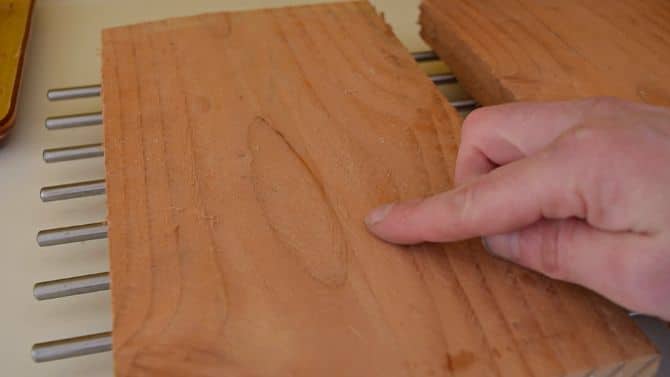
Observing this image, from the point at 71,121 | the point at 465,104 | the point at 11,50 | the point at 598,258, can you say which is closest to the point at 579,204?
the point at 598,258

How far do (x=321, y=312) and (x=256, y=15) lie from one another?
532 mm

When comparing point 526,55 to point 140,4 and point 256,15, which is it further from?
point 140,4

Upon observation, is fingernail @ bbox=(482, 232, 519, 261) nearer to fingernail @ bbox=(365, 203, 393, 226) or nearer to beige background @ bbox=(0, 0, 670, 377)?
fingernail @ bbox=(365, 203, 393, 226)

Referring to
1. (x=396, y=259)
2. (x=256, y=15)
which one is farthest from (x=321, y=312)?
(x=256, y=15)

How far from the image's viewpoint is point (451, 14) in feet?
3.06

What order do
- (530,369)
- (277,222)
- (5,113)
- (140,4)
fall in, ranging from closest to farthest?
(530,369), (277,222), (5,113), (140,4)

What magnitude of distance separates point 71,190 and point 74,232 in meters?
0.08

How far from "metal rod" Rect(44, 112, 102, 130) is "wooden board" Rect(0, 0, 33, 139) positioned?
0.05 meters

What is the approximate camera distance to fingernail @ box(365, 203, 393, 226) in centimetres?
59

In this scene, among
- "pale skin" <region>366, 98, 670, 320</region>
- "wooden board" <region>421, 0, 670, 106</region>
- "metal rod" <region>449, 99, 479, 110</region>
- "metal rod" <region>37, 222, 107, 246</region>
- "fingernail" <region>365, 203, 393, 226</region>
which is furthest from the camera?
"metal rod" <region>449, 99, 479, 110</region>

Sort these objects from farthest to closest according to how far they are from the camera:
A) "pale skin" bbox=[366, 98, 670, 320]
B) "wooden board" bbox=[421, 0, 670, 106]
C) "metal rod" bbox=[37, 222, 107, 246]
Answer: "wooden board" bbox=[421, 0, 670, 106] < "metal rod" bbox=[37, 222, 107, 246] < "pale skin" bbox=[366, 98, 670, 320]

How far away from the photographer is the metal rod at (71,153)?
0.81 m

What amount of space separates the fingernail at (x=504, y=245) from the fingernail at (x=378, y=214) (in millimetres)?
88

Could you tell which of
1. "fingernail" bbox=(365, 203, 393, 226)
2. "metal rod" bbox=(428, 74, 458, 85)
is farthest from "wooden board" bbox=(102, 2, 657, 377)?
"metal rod" bbox=(428, 74, 458, 85)
